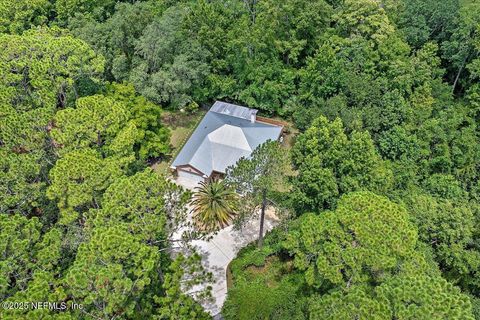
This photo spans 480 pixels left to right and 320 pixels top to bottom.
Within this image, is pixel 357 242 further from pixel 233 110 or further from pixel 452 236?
pixel 233 110

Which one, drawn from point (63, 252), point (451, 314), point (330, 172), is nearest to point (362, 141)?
point (330, 172)

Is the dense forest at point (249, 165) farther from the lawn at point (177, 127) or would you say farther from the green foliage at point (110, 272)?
the lawn at point (177, 127)

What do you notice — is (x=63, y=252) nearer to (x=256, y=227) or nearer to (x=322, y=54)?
(x=256, y=227)

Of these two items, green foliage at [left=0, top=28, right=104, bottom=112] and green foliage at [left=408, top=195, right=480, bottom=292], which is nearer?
green foliage at [left=408, top=195, right=480, bottom=292]

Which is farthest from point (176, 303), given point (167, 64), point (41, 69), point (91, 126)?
point (167, 64)

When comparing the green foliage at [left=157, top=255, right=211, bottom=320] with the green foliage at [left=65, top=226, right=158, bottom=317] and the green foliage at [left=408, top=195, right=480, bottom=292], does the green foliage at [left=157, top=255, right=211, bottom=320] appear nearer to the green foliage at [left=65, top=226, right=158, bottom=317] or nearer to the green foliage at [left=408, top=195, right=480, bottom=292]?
the green foliage at [left=65, top=226, right=158, bottom=317]

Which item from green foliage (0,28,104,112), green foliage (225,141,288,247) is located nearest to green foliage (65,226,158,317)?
green foliage (225,141,288,247)

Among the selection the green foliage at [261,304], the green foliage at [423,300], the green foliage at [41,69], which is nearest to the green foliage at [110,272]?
the green foliage at [261,304]
